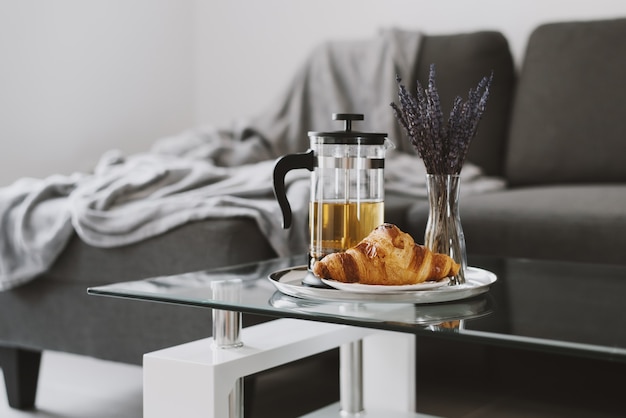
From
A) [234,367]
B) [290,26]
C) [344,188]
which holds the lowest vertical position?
[234,367]

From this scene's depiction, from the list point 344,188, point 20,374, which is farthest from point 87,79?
point 344,188

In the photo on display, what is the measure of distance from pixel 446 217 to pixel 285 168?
0.75 feet

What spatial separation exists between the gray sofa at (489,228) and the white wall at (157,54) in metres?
0.28

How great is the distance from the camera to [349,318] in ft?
3.45

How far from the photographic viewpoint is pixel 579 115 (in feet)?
8.68

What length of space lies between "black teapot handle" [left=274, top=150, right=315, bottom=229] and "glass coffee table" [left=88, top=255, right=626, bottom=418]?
3.8 inches

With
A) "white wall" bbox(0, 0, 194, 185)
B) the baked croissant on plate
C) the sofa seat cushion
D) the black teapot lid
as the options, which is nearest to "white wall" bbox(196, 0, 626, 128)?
"white wall" bbox(0, 0, 194, 185)

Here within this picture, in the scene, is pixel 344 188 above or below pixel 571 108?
below

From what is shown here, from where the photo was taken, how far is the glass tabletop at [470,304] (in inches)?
38.4

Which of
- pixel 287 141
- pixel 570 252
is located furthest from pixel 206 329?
pixel 287 141

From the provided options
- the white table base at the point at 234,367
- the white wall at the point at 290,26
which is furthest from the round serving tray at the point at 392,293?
the white wall at the point at 290,26

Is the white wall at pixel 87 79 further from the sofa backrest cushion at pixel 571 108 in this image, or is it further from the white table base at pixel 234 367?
the white table base at pixel 234 367

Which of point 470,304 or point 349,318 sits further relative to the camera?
point 470,304

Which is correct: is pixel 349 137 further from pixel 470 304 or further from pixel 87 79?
pixel 87 79
